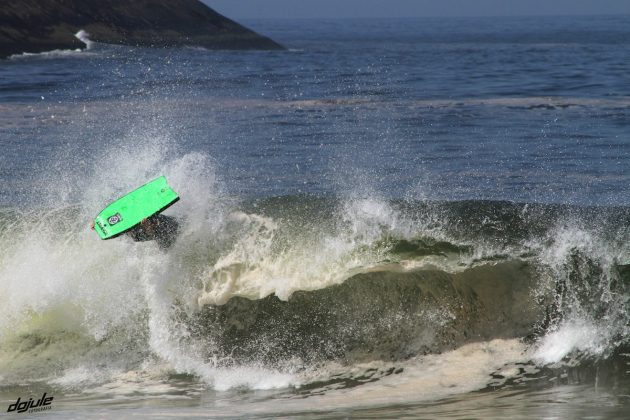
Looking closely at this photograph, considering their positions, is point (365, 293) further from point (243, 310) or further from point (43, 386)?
point (43, 386)

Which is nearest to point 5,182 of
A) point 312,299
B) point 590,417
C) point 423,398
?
point 312,299

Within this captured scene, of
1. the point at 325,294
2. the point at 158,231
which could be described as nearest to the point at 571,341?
the point at 325,294

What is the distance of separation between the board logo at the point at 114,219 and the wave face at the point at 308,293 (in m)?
1.32

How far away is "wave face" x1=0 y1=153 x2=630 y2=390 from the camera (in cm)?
912

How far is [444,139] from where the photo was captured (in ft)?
62.6

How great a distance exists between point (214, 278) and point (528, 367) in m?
3.45

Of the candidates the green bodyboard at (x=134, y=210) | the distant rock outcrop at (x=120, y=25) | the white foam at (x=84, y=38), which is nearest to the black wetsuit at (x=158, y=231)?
the green bodyboard at (x=134, y=210)

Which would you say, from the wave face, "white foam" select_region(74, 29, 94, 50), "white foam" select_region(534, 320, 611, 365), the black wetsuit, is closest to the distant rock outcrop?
"white foam" select_region(74, 29, 94, 50)

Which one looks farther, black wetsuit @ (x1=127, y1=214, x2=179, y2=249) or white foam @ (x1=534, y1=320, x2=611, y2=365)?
black wetsuit @ (x1=127, y1=214, x2=179, y2=249)

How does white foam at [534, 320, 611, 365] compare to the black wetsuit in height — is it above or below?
below

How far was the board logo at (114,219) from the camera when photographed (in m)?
8.98

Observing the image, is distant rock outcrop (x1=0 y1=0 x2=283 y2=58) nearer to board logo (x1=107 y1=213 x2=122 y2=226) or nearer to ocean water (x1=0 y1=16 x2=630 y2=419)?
ocean water (x1=0 y1=16 x2=630 y2=419)

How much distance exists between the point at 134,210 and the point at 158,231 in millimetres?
539

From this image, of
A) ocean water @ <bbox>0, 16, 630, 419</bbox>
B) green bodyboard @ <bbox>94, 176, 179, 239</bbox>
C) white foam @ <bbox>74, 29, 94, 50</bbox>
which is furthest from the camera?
white foam @ <bbox>74, 29, 94, 50</bbox>
